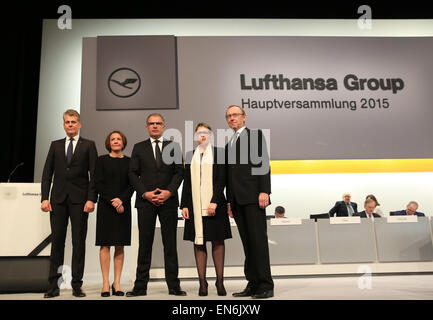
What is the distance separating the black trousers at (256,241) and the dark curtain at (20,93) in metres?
4.38

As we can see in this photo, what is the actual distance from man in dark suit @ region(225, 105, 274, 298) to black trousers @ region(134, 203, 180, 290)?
1.66ft

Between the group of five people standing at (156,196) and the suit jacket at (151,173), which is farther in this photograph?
the suit jacket at (151,173)

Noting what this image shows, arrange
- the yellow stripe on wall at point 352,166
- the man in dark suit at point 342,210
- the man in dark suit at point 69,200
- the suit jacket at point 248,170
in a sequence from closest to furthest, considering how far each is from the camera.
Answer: the suit jacket at point 248,170 < the man in dark suit at point 69,200 < the man in dark suit at point 342,210 < the yellow stripe on wall at point 352,166

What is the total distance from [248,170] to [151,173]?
0.79 meters

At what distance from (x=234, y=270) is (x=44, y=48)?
17.8 ft

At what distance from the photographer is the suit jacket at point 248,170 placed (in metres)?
2.77

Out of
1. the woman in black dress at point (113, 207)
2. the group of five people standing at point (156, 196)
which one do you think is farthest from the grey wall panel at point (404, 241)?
the woman in black dress at point (113, 207)

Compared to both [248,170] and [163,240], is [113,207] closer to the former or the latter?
[163,240]

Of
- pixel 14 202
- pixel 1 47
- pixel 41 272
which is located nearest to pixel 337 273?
pixel 41 272

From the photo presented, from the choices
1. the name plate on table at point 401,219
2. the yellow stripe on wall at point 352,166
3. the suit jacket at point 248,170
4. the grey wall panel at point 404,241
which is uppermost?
the yellow stripe on wall at point 352,166

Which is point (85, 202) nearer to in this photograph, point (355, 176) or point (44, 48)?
point (44, 48)

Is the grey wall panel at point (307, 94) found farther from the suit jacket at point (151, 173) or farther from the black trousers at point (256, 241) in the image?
the black trousers at point (256, 241)

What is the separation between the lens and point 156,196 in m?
2.92

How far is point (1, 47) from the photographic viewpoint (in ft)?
18.5
